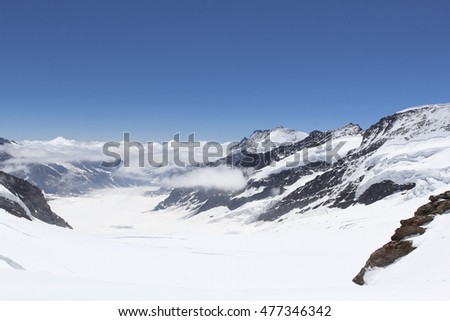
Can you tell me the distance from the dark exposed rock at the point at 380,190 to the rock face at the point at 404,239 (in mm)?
106021

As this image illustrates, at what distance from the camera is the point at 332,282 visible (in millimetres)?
30750

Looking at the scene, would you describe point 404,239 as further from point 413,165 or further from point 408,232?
point 413,165

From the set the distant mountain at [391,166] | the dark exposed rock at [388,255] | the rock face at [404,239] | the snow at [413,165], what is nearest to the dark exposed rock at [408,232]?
the rock face at [404,239]

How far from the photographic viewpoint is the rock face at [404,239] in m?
22.4

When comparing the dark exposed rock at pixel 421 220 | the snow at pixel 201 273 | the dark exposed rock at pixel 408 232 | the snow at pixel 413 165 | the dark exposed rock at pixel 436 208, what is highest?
the snow at pixel 413 165

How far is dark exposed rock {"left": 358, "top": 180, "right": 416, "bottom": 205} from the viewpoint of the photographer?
423 ft

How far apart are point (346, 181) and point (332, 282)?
478 feet

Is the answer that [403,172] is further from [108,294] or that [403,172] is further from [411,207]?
[108,294]

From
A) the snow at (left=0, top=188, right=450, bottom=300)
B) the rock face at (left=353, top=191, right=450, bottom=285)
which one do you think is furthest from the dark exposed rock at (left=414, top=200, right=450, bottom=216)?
the snow at (left=0, top=188, right=450, bottom=300)

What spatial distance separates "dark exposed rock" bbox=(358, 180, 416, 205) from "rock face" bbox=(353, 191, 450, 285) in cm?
10602

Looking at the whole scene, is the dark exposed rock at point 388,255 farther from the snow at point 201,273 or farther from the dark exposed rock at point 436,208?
the dark exposed rock at point 436,208

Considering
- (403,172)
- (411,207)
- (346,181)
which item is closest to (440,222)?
(411,207)

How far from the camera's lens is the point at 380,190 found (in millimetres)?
133250

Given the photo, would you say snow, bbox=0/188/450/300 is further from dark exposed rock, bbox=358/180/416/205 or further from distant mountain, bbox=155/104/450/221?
distant mountain, bbox=155/104/450/221
